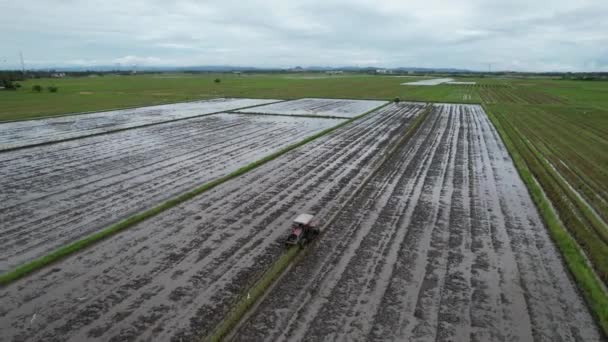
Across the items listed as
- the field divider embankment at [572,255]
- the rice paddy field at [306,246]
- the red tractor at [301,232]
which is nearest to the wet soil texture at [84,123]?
the rice paddy field at [306,246]

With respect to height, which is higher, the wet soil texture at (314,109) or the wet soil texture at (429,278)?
the wet soil texture at (314,109)

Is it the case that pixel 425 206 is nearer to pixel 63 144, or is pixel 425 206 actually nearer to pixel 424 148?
pixel 424 148

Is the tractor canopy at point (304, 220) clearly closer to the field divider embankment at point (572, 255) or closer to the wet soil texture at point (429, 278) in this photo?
the wet soil texture at point (429, 278)

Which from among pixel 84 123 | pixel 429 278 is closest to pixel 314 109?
pixel 84 123

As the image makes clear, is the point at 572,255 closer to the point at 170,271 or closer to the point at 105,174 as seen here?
the point at 170,271

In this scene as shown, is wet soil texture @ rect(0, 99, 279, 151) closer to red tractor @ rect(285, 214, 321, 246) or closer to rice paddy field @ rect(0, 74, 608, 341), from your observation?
rice paddy field @ rect(0, 74, 608, 341)
